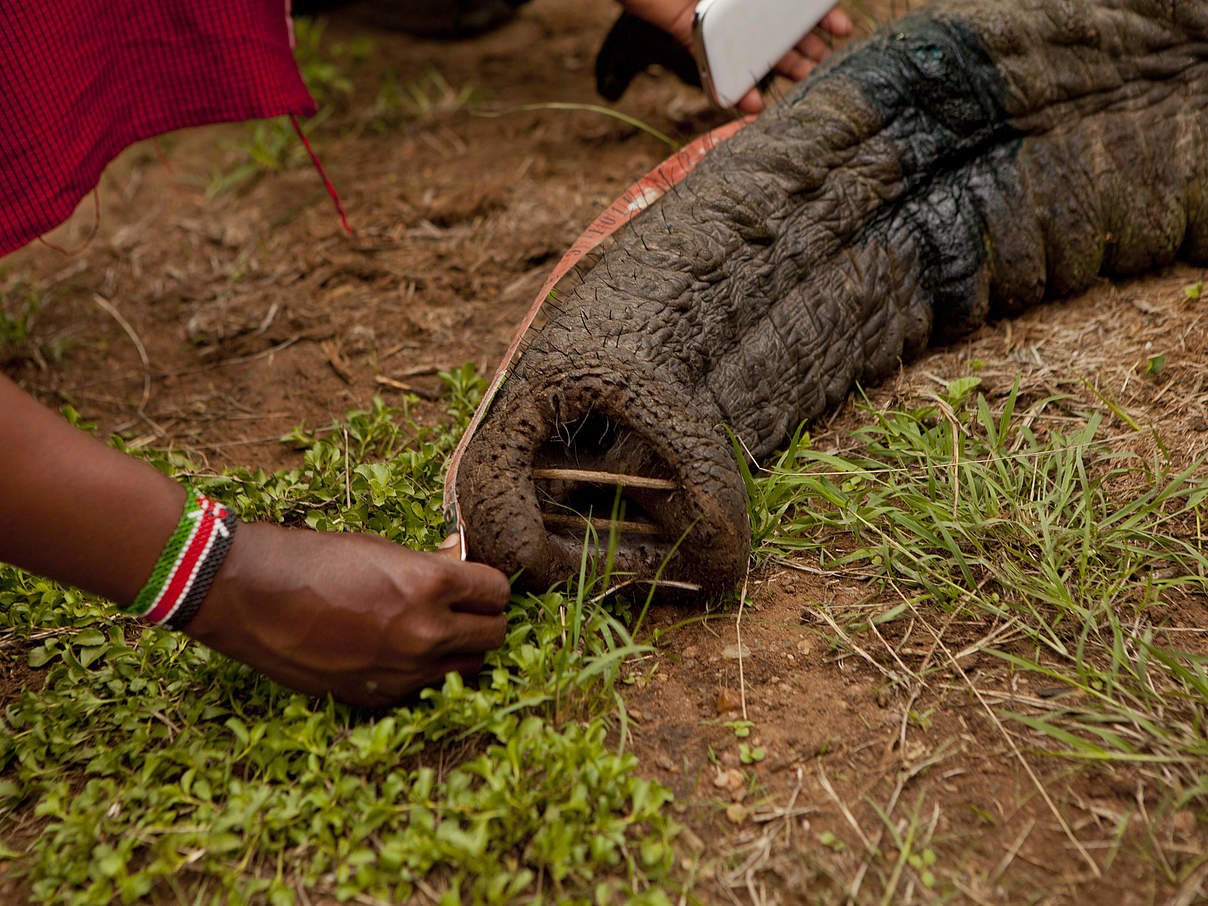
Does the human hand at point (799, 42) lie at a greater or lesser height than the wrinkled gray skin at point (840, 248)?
greater

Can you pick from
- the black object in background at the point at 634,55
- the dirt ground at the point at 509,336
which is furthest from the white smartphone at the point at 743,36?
the dirt ground at the point at 509,336

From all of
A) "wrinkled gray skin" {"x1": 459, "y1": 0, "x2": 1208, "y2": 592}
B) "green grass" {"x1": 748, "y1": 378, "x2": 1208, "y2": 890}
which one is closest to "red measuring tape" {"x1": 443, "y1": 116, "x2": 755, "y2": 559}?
"wrinkled gray skin" {"x1": 459, "y1": 0, "x2": 1208, "y2": 592}

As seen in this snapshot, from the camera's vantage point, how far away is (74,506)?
136 centimetres

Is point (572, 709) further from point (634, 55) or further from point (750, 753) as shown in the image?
point (634, 55)

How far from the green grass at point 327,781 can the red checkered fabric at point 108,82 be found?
1.16 meters

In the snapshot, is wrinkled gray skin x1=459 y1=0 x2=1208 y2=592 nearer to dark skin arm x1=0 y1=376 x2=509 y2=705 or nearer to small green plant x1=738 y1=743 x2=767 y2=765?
dark skin arm x1=0 y1=376 x2=509 y2=705

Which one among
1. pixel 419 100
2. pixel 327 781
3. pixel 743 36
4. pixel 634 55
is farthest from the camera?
pixel 419 100

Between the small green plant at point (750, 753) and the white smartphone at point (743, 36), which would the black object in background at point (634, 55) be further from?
the small green plant at point (750, 753)

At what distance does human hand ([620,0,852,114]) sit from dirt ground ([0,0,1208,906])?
545 millimetres

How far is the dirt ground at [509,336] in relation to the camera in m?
1.41

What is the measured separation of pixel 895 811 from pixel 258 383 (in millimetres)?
2113

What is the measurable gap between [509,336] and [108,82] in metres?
1.29

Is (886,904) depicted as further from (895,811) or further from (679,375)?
(679,375)

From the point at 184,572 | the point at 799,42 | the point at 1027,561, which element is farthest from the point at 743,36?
the point at 184,572
